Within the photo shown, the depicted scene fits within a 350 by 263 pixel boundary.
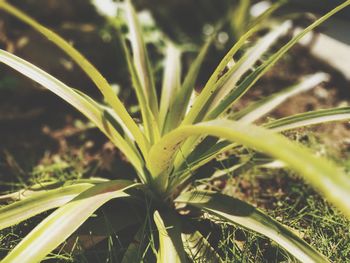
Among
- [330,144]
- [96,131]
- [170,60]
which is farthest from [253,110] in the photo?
[96,131]

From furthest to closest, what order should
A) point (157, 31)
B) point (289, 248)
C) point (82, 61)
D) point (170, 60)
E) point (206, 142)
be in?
point (157, 31) → point (170, 60) → point (206, 142) → point (289, 248) → point (82, 61)

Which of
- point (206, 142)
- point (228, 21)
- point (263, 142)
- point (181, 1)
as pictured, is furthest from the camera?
point (181, 1)

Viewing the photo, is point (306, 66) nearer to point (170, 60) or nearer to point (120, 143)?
point (170, 60)

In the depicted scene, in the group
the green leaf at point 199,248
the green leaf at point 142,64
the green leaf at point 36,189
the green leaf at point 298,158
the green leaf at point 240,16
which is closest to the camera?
the green leaf at point 298,158

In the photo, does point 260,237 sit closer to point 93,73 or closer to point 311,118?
point 311,118

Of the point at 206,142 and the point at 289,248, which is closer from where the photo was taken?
the point at 289,248

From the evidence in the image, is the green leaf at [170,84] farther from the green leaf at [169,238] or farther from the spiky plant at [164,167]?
the green leaf at [169,238]

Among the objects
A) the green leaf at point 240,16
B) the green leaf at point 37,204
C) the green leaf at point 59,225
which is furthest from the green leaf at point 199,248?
the green leaf at point 240,16

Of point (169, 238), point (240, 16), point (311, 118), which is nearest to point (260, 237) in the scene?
point (169, 238)
